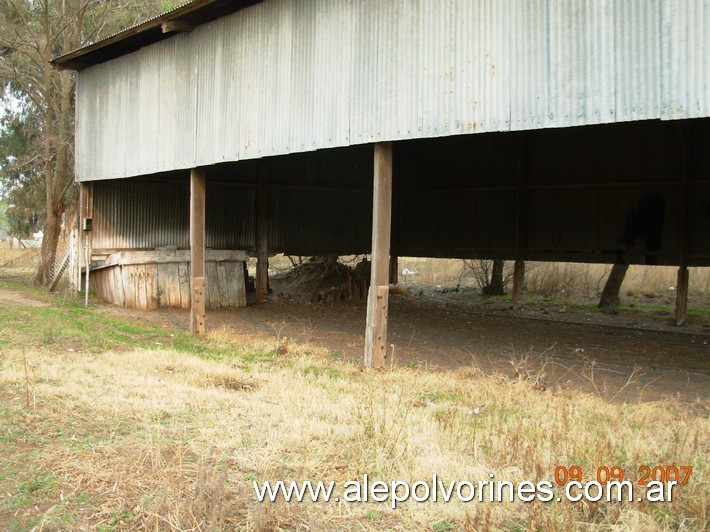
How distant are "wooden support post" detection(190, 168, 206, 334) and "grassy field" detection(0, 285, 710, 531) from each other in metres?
3.67

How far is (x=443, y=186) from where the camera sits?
1956 cm

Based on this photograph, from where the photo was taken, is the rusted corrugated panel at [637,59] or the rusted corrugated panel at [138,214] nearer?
the rusted corrugated panel at [637,59]

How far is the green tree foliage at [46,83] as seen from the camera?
21.0 meters

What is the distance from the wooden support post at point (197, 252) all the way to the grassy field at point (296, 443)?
3670mm

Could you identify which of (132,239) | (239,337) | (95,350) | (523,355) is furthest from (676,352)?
(132,239)

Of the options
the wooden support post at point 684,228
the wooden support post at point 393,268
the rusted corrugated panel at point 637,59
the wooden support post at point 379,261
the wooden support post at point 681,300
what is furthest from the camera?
the wooden support post at point 393,268

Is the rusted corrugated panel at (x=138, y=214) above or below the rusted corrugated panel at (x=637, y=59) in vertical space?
below

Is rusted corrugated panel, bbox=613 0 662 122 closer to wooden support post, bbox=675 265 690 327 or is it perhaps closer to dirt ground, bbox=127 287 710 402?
dirt ground, bbox=127 287 710 402

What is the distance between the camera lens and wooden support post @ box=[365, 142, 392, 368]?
9.53 metres

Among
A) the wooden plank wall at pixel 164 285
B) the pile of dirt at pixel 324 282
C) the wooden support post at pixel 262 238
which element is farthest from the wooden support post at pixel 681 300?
the wooden plank wall at pixel 164 285

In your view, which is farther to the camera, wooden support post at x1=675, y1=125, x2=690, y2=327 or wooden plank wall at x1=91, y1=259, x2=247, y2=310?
wooden plank wall at x1=91, y1=259, x2=247, y2=310

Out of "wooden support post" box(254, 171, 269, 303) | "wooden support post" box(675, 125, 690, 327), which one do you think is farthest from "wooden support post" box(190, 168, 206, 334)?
"wooden support post" box(675, 125, 690, 327)

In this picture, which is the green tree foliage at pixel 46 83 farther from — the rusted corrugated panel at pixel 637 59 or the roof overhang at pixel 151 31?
the rusted corrugated panel at pixel 637 59

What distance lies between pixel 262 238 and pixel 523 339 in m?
8.49
